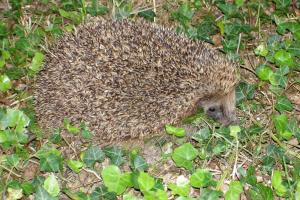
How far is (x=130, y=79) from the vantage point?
403cm

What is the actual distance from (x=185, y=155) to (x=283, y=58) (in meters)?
1.42

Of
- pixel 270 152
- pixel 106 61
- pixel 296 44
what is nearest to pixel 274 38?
pixel 296 44

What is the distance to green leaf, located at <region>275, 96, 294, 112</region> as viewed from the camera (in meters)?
4.32

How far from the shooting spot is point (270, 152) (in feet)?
13.2

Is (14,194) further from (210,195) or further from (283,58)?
(283,58)

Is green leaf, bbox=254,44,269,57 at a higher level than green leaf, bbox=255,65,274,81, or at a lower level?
higher

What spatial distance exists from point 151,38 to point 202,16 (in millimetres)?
1508

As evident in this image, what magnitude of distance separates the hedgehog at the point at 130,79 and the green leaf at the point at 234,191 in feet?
2.82

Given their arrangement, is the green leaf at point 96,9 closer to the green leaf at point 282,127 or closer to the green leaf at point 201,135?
the green leaf at point 201,135

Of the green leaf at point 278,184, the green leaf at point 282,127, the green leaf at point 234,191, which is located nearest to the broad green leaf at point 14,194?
the green leaf at point 234,191

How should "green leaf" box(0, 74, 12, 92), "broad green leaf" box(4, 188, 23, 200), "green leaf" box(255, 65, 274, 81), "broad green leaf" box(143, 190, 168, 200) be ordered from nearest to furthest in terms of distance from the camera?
1. "broad green leaf" box(143, 190, 168, 200)
2. "broad green leaf" box(4, 188, 23, 200)
3. "green leaf" box(255, 65, 274, 81)
4. "green leaf" box(0, 74, 12, 92)

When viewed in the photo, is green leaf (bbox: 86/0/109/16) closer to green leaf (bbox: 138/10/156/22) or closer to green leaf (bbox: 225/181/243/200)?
green leaf (bbox: 138/10/156/22)

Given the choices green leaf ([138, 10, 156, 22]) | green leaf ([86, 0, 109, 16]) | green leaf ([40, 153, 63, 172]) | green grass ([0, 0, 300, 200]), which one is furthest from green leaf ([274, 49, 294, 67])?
green leaf ([40, 153, 63, 172])

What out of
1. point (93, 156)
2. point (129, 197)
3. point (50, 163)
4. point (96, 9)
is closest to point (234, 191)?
point (129, 197)
